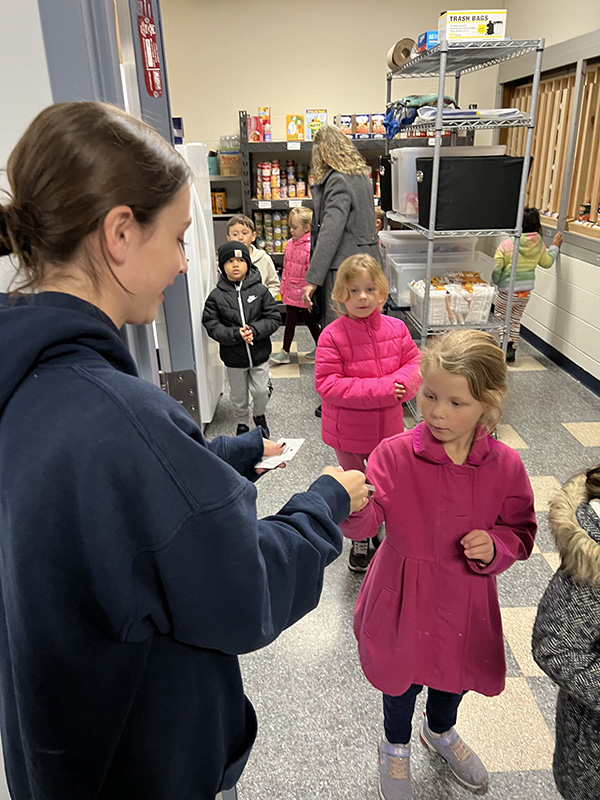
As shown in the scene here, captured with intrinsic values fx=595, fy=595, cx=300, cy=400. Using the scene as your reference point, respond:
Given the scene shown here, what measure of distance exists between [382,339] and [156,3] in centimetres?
153

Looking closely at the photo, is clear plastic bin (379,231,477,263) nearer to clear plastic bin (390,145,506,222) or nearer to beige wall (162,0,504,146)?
clear plastic bin (390,145,506,222)

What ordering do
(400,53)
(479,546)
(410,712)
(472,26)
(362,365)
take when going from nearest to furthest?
(479,546) → (410,712) → (362,365) → (472,26) → (400,53)

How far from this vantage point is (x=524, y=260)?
4.76 m

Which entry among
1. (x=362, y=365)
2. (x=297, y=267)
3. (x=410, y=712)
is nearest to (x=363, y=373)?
(x=362, y=365)

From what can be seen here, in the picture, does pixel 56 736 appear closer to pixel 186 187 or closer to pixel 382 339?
pixel 186 187

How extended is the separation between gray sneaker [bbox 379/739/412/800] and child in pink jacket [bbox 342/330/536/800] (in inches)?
9.6

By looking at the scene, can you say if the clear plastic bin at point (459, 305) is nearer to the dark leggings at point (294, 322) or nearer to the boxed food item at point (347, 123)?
the dark leggings at point (294, 322)

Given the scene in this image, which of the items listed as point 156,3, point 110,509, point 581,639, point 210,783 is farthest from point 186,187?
point 581,639

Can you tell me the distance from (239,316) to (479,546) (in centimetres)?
245

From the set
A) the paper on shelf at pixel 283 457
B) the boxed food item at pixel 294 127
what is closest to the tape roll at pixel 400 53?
the boxed food item at pixel 294 127

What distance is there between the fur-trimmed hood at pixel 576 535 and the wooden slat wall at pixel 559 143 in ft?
13.5

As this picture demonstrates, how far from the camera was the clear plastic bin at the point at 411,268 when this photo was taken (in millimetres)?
3865

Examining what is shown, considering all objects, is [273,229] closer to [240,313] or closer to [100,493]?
[240,313]

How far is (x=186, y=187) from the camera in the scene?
79 cm
